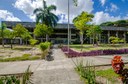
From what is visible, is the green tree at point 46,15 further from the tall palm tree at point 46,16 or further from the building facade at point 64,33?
the building facade at point 64,33

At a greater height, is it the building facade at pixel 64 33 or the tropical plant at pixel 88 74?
the building facade at pixel 64 33

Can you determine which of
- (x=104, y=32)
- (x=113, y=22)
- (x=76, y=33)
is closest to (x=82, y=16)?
(x=76, y=33)

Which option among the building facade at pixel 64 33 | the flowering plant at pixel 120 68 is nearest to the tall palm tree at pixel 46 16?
the building facade at pixel 64 33

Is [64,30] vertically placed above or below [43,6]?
below

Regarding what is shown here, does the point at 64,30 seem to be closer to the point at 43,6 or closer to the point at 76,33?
the point at 76,33

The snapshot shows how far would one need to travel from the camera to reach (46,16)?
58.8 meters

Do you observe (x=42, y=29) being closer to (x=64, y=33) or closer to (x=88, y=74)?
(x=64, y=33)

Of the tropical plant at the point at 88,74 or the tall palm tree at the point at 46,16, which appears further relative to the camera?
the tall palm tree at the point at 46,16

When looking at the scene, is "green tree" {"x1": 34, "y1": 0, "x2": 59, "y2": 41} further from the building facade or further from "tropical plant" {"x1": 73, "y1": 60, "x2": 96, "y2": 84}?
"tropical plant" {"x1": 73, "y1": 60, "x2": 96, "y2": 84}

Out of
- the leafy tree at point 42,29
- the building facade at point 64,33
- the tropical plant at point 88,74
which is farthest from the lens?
the building facade at point 64,33

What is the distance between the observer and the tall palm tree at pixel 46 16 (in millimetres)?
58875

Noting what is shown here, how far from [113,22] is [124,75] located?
118 m

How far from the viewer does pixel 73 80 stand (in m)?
10.5

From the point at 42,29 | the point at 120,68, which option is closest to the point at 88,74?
the point at 120,68
